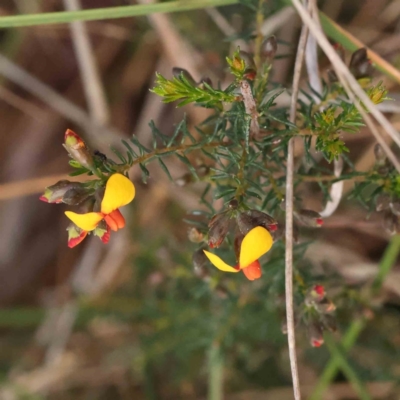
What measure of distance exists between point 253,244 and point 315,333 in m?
0.35

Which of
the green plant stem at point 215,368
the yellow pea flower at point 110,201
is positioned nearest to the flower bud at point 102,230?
the yellow pea flower at point 110,201

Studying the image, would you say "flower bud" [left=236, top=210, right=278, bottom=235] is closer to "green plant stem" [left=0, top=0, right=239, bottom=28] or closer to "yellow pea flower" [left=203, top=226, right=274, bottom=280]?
"yellow pea flower" [left=203, top=226, right=274, bottom=280]

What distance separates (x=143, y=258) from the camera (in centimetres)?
177

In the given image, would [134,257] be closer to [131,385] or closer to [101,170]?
[131,385]

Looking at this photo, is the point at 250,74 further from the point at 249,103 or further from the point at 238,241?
the point at 238,241

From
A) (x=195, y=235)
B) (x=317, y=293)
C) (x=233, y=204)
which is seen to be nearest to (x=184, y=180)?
(x=195, y=235)

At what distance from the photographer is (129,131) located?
2.34 meters

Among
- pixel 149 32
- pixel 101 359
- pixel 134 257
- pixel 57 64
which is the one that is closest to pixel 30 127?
pixel 57 64

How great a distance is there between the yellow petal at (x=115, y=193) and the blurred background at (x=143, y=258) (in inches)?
18.4

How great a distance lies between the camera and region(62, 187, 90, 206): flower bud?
2.42 ft

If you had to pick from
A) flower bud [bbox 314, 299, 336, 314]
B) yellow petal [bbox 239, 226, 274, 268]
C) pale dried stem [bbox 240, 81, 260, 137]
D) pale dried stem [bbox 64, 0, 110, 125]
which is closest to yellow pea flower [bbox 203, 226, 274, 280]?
yellow petal [bbox 239, 226, 274, 268]

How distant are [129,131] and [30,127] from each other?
1.73 ft

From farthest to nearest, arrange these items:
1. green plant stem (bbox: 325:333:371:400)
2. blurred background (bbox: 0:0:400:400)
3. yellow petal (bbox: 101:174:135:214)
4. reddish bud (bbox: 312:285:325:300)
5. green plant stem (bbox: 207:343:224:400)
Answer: blurred background (bbox: 0:0:400:400) → green plant stem (bbox: 207:343:224:400) → green plant stem (bbox: 325:333:371:400) → reddish bud (bbox: 312:285:325:300) → yellow petal (bbox: 101:174:135:214)

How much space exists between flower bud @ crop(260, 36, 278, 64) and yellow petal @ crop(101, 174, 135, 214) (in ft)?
1.28
